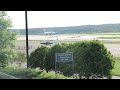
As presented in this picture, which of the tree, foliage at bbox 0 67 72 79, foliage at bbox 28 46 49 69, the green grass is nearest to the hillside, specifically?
the tree

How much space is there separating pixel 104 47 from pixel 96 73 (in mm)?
672

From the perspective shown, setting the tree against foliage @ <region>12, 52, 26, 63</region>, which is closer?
foliage @ <region>12, 52, 26, 63</region>

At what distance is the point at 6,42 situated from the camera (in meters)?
7.67

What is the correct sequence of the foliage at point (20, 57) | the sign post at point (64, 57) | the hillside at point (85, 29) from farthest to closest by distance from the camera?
the hillside at point (85, 29), the foliage at point (20, 57), the sign post at point (64, 57)

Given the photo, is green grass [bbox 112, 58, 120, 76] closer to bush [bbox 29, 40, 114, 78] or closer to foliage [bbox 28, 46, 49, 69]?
bush [bbox 29, 40, 114, 78]

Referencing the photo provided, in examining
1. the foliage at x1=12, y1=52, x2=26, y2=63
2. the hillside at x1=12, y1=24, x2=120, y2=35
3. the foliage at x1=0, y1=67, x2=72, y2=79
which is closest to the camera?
the foliage at x1=0, y1=67, x2=72, y2=79

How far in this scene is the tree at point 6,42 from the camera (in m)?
7.61

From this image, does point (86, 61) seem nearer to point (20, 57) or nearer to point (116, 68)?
point (116, 68)

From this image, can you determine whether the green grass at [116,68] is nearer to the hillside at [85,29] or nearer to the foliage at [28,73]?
the hillside at [85,29]

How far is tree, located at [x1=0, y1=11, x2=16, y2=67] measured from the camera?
761cm

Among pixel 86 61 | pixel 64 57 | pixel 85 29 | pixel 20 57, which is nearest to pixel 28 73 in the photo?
pixel 20 57

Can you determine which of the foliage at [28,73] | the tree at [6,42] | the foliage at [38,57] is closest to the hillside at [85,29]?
the tree at [6,42]
